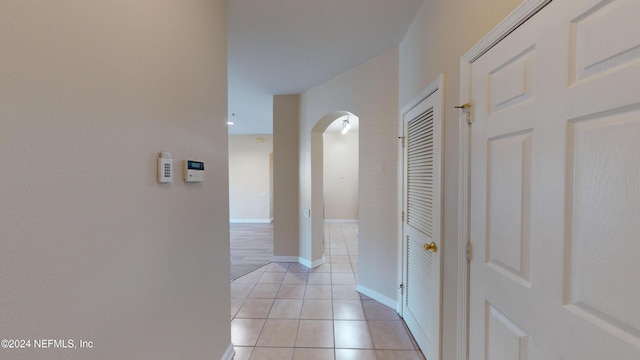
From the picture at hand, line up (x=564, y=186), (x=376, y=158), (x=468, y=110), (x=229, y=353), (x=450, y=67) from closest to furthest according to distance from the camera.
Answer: (x=564, y=186) < (x=468, y=110) < (x=450, y=67) < (x=229, y=353) < (x=376, y=158)

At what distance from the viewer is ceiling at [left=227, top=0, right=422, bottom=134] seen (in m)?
1.96

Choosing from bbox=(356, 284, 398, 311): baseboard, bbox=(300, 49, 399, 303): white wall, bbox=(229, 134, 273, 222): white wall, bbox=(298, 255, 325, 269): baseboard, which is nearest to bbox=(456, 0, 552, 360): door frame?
bbox=(300, 49, 399, 303): white wall

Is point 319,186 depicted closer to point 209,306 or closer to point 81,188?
point 209,306

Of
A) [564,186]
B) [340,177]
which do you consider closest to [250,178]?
[340,177]

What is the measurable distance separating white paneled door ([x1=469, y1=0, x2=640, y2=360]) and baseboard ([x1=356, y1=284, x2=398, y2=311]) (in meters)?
1.49

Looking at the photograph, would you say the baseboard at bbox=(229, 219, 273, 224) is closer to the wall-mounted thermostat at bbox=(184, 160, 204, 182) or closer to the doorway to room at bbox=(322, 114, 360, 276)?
the doorway to room at bbox=(322, 114, 360, 276)

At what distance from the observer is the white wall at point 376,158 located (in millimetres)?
2549

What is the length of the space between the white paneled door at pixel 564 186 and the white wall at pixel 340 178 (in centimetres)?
628

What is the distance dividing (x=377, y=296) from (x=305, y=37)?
2.83 meters

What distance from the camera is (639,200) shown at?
616 mm

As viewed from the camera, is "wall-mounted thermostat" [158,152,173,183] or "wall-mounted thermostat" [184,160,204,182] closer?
"wall-mounted thermostat" [158,152,173,183]

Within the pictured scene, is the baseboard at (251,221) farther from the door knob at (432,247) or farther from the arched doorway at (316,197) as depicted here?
the door knob at (432,247)

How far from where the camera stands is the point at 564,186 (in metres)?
0.79

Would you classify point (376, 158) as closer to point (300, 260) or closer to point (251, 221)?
point (300, 260)
